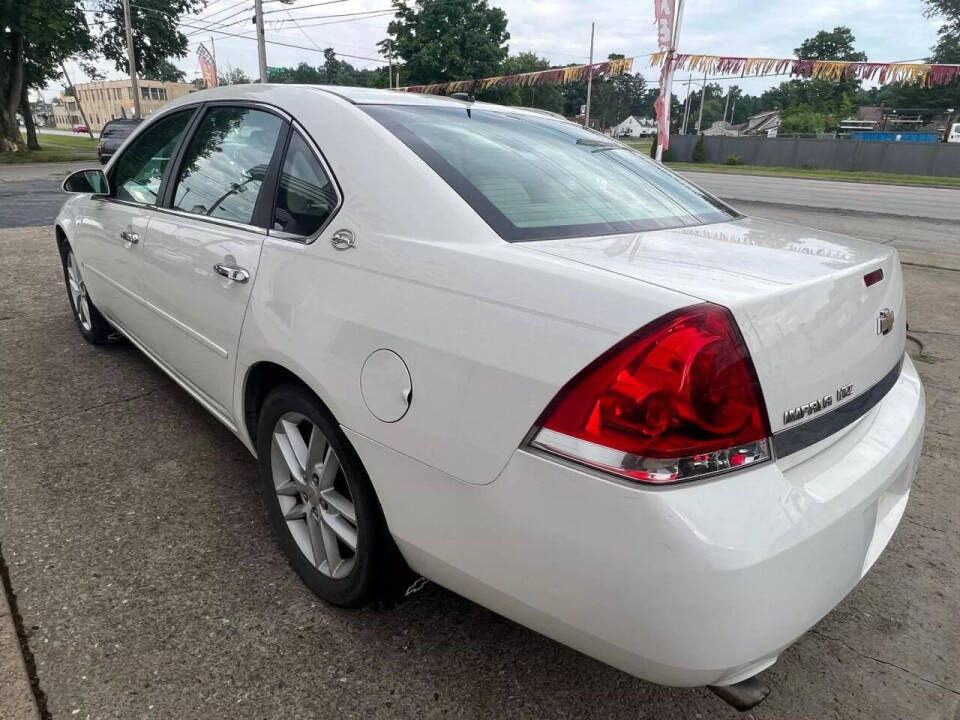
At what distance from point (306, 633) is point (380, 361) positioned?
3.00 ft

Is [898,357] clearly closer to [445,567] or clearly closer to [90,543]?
[445,567]

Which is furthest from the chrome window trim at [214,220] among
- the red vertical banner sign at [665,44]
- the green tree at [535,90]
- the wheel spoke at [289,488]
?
the green tree at [535,90]

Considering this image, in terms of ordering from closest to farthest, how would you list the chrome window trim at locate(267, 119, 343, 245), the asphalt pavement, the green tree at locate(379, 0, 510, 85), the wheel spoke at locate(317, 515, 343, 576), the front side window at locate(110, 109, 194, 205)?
1. the chrome window trim at locate(267, 119, 343, 245)
2. the wheel spoke at locate(317, 515, 343, 576)
3. the front side window at locate(110, 109, 194, 205)
4. the asphalt pavement
5. the green tree at locate(379, 0, 510, 85)

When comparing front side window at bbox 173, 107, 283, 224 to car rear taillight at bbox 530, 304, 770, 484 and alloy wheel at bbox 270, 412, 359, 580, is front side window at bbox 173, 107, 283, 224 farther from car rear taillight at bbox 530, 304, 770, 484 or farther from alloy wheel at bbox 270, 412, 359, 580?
car rear taillight at bbox 530, 304, 770, 484

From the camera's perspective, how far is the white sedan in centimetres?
125

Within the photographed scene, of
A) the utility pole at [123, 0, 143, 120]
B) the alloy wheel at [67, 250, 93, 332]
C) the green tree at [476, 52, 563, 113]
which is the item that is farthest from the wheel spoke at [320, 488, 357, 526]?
the green tree at [476, 52, 563, 113]

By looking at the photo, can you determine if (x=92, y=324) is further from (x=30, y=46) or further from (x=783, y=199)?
(x=30, y=46)

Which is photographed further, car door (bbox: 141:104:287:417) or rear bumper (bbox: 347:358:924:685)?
car door (bbox: 141:104:287:417)

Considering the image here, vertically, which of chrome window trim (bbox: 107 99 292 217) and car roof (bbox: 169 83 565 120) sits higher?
car roof (bbox: 169 83 565 120)

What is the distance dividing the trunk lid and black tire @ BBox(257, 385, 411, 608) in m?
0.76

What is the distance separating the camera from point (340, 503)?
1.96 meters

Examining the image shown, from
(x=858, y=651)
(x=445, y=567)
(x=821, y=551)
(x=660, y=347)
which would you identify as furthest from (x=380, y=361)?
(x=858, y=651)

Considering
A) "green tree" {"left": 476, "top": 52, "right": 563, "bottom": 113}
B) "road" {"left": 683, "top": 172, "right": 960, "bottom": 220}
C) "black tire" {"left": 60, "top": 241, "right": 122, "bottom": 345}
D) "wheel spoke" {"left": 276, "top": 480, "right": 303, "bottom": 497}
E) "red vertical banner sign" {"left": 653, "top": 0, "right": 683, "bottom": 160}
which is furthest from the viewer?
"green tree" {"left": 476, "top": 52, "right": 563, "bottom": 113}

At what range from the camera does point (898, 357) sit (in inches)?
75.8
